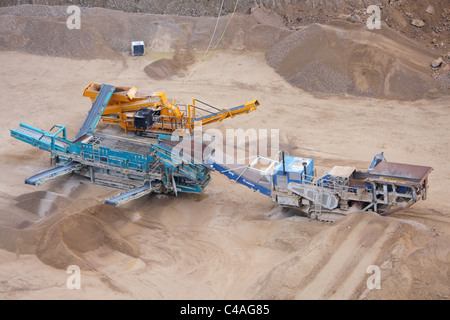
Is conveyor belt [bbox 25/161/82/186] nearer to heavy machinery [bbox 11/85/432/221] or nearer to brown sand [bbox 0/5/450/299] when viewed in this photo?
heavy machinery [bbox 11/85/432/221]

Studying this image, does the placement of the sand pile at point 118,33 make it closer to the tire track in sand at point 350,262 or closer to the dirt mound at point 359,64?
the dirt mound at point 359,64

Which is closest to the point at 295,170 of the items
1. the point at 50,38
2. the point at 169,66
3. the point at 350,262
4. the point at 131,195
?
the point at 350,262

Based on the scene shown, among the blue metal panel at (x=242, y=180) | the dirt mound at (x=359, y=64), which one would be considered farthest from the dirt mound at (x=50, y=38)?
the blue metal panel at (x=242, y=180)

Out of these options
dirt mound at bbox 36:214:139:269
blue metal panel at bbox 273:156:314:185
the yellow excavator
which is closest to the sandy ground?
dirt mound at bbox 36:214:139:269

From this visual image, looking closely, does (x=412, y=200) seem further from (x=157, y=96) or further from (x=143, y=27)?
(x=143, y=27)

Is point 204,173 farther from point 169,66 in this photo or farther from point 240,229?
point 169,66

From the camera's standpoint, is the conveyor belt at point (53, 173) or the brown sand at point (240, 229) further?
the conveyor belt at point (53, 173)
